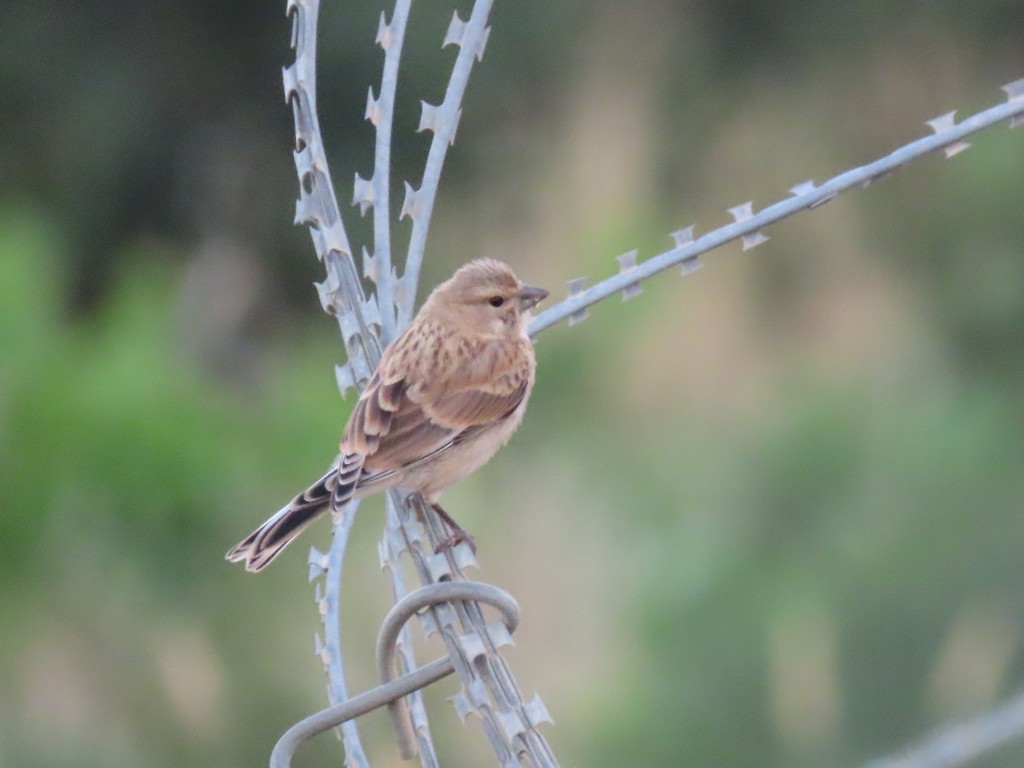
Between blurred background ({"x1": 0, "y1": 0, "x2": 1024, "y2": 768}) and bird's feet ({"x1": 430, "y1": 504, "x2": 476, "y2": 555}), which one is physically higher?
blurred background ({"x1": 0, "y1": 0, "x2": 1024, "y2": 768})

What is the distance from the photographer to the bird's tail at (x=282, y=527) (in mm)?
2414

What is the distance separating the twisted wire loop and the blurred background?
6.21ft

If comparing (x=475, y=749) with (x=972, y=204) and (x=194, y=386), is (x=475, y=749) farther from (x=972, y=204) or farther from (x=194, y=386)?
(x=972, y=204)

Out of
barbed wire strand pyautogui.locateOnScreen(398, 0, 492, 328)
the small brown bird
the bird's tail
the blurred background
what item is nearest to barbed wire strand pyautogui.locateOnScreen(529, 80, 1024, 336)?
barbed wire strand pyautogui.locateOnScreen(398, 0, 492, 328)

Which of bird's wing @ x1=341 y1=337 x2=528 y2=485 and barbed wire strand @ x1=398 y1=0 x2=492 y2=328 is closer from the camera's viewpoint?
barbed wire strand @ x1=398 y1=0 x2=492 y2=328

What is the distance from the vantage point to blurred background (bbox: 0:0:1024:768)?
402 cm

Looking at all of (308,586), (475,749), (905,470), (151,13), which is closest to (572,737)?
(475,749)

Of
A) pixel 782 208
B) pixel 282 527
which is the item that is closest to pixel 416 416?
pixel 282 527

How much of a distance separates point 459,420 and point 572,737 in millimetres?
1642

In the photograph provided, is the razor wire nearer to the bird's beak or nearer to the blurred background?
the bird's beak

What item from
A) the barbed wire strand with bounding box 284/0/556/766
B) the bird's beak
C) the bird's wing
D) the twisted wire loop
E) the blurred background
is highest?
the blurred background

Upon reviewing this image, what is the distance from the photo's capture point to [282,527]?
2.47 metres

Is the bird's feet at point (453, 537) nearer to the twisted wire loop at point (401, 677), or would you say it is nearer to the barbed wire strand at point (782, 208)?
the twisted wire loop at point (401, 677)

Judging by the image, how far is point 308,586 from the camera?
3.97 m
